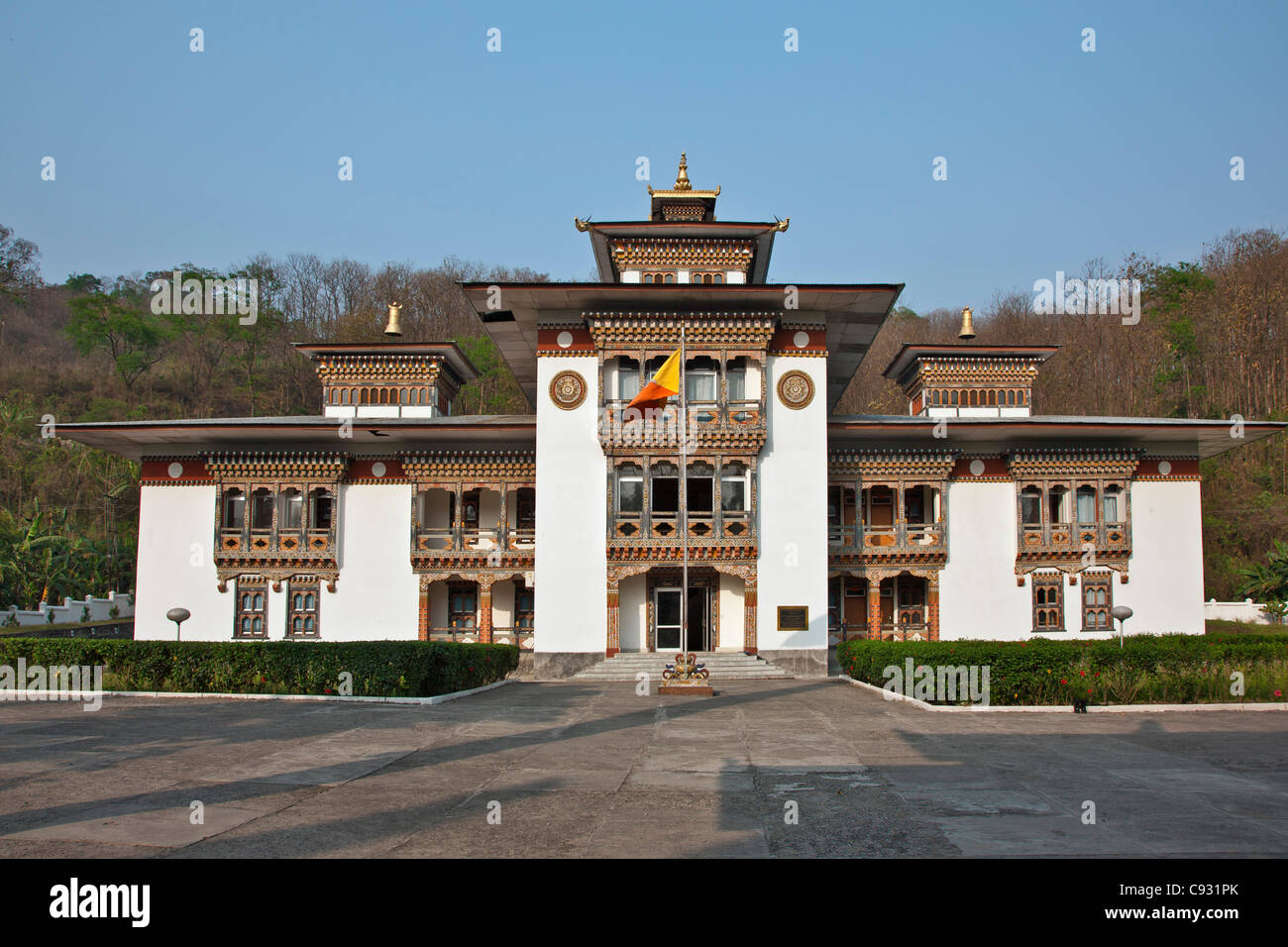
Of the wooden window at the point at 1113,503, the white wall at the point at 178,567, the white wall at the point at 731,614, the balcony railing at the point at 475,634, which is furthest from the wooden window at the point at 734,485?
the white wall at the point at 178,567

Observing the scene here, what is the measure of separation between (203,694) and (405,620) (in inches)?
466

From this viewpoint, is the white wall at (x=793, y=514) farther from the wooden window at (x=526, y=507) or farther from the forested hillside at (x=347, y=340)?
the forested hillside at (x=347, y=340)

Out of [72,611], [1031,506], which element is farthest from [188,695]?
[1031,506]

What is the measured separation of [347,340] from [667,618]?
165ft

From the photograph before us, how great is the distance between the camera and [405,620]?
1249 inches

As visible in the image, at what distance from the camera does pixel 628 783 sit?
11758mm

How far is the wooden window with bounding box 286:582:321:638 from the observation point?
31547mm

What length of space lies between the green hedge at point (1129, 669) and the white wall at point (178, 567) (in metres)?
23.4

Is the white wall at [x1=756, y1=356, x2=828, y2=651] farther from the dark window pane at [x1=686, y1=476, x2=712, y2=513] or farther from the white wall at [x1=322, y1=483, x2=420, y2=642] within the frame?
the white wall at [x1=322, y1=483, x2=420, y2=642]

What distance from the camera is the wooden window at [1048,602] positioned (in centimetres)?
3170

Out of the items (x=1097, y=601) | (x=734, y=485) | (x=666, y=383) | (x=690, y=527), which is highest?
(x=666, y=383)

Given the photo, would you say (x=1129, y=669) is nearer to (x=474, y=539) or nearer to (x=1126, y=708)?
(x=1126, y=708)

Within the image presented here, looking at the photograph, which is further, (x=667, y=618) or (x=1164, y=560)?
(x=1164, y=560)
